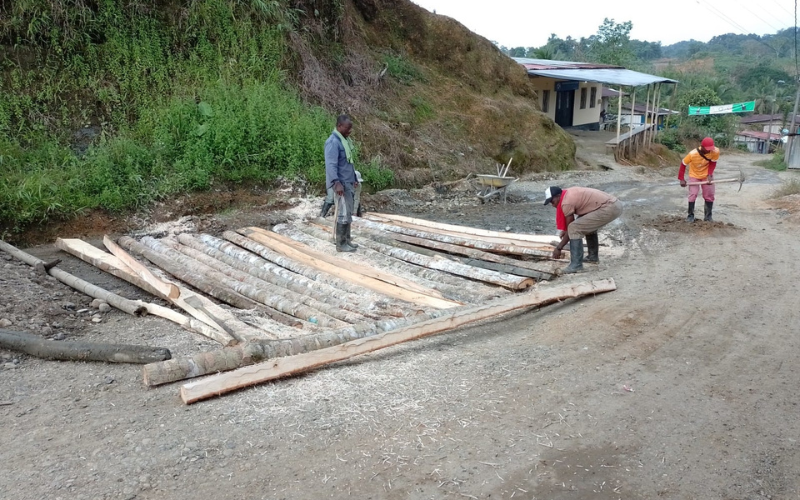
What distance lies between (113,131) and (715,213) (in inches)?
418

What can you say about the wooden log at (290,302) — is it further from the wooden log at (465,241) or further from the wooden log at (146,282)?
the wooden log at (465,241)

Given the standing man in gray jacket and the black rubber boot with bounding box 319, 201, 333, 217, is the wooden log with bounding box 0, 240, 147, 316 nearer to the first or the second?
the standing man in gray jacket

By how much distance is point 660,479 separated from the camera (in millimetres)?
3043

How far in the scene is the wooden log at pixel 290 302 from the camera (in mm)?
5547

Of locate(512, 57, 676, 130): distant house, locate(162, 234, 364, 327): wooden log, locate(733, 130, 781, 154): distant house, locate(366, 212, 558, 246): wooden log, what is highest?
locate(512, 57, 676, 130): distant house

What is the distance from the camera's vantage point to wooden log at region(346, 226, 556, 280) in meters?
6.84

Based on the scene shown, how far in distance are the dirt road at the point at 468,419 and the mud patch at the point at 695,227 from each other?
329 centimetres

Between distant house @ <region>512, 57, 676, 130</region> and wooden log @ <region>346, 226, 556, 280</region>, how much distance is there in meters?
15.1

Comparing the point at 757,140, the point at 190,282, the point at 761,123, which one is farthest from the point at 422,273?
the point at 761,123

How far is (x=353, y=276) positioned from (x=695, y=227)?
5.61 m

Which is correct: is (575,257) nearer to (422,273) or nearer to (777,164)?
(422,273)

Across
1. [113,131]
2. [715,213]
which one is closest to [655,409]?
[715,213]

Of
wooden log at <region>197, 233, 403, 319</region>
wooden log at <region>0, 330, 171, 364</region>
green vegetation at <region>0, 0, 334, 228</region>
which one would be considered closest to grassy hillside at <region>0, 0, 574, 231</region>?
green vegetation at <region>0, 0, 334, 228</region>

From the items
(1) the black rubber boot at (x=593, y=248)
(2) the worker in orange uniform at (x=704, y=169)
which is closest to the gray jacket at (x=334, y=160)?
(1) the black rubber boot at (x=593, y=248)
